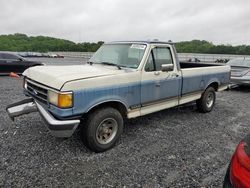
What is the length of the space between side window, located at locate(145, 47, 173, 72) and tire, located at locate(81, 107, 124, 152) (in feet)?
4.10

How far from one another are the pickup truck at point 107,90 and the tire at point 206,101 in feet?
2.19

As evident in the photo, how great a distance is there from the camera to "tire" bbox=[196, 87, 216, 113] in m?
6.29

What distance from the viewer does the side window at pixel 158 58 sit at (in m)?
4.64

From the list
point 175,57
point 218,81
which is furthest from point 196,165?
point 218,81

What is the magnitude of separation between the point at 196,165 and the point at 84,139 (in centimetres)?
187

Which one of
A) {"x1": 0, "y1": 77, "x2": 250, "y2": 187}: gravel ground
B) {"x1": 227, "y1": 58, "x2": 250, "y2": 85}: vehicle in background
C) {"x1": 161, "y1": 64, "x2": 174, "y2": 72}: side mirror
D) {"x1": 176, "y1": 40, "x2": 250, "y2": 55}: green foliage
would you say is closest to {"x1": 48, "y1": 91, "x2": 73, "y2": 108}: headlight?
{"x1": 0, "y1": 77, "x2": 250, "y2": 187}: gravel ground

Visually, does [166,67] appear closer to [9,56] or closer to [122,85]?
[122,85]

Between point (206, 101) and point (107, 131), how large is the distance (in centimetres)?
356

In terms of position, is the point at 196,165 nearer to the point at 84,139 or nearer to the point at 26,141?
the point at 84,139

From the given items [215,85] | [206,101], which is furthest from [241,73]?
[206,101]

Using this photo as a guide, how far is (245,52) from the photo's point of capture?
36531 millimetres

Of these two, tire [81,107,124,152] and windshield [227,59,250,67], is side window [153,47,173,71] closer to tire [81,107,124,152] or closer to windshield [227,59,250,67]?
tire [81,107,124,152]

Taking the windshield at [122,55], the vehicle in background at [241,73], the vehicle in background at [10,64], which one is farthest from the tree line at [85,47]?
the windshield at [122,55]

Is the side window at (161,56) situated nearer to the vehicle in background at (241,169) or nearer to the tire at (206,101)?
the tire at (206,101)
